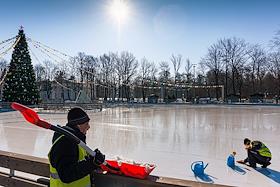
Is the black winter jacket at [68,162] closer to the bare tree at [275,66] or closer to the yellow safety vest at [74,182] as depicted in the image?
the yellow safety vest at [74,182]

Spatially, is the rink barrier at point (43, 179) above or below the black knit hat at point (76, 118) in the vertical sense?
below

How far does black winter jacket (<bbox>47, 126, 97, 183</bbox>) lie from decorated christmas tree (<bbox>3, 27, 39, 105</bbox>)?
32574 mm

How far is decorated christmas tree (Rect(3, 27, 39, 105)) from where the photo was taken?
3144 cm

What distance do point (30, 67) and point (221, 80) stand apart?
39.2 meters

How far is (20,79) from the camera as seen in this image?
3184cm

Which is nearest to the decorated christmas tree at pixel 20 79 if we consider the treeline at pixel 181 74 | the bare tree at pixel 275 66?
the treeline at pixel 181 74

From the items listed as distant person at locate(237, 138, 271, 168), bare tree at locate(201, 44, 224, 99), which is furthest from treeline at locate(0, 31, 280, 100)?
distant person at locate(237, 138, 271, 168)

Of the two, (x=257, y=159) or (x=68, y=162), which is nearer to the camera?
(x=68, y=162)

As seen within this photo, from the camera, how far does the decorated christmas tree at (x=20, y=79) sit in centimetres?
3144

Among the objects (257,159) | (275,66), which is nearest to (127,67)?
(275,66)

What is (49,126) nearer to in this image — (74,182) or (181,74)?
(74,182)

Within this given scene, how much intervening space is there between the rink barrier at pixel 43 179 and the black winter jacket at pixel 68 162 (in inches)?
11.6

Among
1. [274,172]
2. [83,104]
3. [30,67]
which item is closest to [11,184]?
[274,172]

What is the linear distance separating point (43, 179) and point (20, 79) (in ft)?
106
